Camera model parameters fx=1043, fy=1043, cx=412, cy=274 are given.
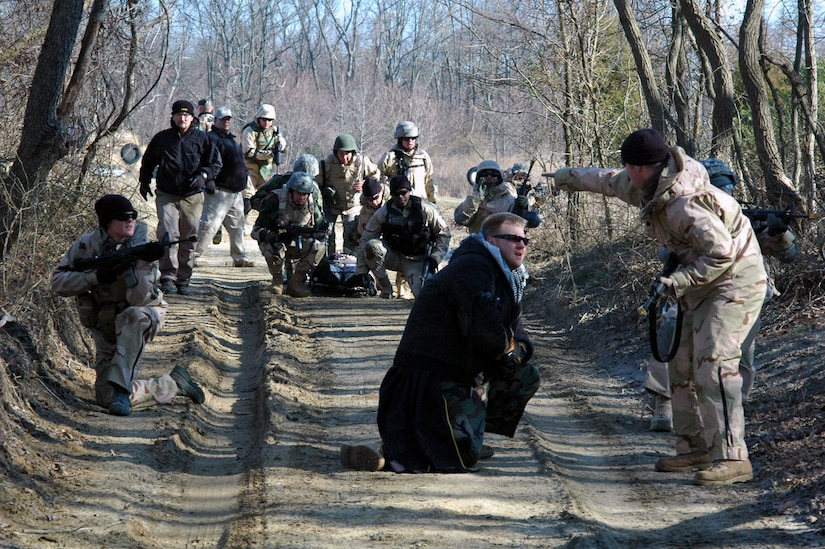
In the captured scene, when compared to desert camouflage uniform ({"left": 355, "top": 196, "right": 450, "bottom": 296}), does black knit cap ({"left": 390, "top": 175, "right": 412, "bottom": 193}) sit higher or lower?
higher

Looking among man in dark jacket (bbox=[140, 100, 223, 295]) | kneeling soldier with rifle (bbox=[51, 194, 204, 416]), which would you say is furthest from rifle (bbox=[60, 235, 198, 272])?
man in dark jacket (bbox=[140, 100, 223, 295])

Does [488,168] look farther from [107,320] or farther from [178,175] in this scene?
[107,320]

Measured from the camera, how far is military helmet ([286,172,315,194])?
41.0 feet

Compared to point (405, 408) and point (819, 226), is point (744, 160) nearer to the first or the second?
point (819, 226)

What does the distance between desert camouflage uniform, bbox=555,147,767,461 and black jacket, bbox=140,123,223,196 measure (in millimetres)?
7036

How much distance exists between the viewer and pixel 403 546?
499cm

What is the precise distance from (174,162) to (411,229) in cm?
282

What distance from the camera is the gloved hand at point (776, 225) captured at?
6.86 metres

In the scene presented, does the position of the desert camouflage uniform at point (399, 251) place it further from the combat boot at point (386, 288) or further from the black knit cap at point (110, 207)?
the black knit cap at point (110, 207)

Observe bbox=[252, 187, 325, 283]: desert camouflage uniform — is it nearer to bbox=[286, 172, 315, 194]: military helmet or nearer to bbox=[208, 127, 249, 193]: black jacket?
bbox=[286, 172, 315, 194]: military helmet

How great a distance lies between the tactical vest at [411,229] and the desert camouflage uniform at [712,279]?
594 centimetres

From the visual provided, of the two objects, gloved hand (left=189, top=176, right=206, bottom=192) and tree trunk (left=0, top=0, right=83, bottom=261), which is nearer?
→ tree trunk (left=0, top=0, right=83, bottom=261)

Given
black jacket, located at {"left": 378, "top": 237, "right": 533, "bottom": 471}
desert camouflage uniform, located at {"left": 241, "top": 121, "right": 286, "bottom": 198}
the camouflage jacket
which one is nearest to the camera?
the camouflage jacket

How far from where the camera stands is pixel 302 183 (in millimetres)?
12477
